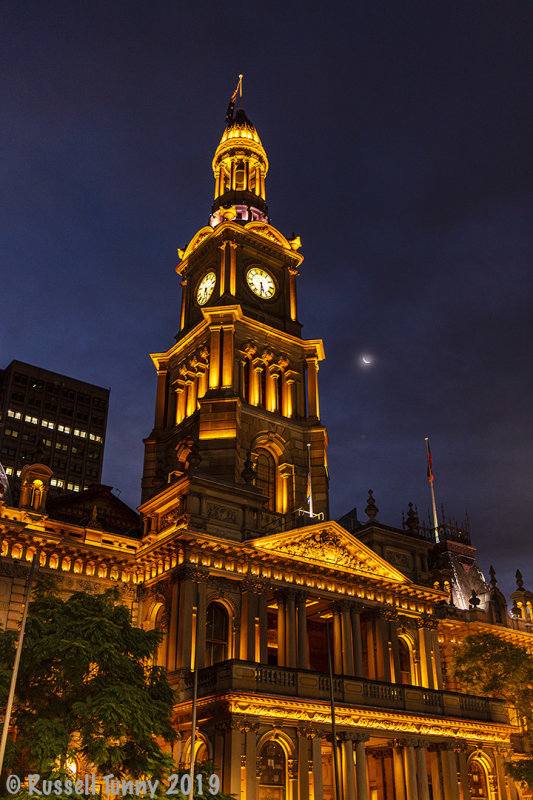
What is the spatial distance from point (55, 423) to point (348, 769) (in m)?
93.4

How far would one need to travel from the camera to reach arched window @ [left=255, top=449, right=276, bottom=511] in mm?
55156

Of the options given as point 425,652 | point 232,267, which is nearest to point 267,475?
point 425,652

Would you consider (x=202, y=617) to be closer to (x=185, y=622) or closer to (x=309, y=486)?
(x=185, y=622)

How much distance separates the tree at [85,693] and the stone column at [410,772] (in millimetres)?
18124

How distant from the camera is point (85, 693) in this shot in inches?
1160

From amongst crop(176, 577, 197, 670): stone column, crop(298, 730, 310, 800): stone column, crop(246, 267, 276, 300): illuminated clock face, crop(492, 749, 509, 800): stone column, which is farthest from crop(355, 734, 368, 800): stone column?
crop(246, 267, 276, 300): illuminated clock face

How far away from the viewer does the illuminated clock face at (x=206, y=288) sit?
6381cm

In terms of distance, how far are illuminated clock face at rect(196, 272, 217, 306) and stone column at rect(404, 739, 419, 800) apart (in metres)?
35.6

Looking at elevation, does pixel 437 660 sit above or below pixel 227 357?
below

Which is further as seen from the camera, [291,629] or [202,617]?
[291,629]

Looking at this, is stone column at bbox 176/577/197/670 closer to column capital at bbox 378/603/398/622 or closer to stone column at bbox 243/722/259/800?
A: stone column at bbox 243/722/259/800

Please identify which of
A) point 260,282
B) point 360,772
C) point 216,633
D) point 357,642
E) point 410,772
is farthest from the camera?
point 260,282

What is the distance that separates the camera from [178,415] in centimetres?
5984

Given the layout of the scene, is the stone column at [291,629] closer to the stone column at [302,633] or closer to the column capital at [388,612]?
the stone column at [302,633]
